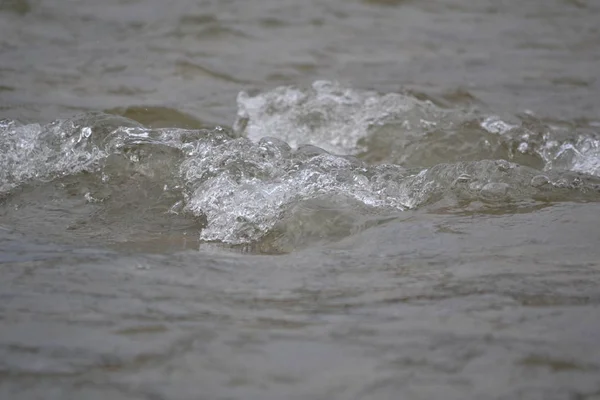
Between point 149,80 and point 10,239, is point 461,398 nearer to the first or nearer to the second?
point 10,239

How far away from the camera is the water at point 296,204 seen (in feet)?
6.46

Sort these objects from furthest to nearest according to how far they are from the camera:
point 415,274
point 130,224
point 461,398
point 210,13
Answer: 1. point 210,13
2. point 130,224
3. point 415,274
4. point 461,398

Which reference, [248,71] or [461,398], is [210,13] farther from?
[461,398]

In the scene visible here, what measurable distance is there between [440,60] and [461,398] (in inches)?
163

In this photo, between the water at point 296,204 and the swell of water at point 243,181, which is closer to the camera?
the water at point 296,204

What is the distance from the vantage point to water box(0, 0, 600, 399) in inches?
77.5

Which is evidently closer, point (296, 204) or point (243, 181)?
point (296, 204)

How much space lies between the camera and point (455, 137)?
14.5 ft

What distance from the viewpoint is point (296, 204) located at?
9.84 feet

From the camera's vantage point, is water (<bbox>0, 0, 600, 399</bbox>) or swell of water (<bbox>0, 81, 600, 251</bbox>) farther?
swell of water (<bbox>0, 81, 600, 251</bbox>)

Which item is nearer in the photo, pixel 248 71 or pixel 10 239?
pixel 10 239

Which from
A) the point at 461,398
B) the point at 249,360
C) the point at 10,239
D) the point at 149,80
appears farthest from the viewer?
the point at 149,80

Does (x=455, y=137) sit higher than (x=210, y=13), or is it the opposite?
(x=210, y=13)

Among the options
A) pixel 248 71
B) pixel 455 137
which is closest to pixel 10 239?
pixel 455 137
